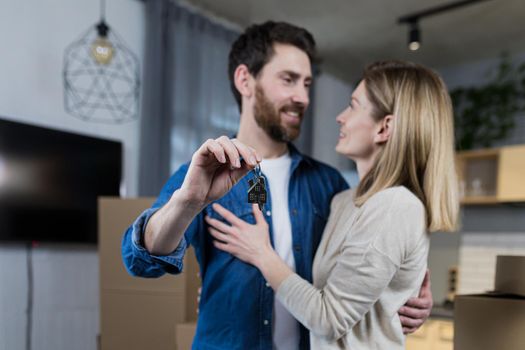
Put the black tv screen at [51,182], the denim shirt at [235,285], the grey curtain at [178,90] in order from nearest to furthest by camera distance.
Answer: the denim shirt at [235,285], the black tv screen at [51,182], the grey curtain at [178,90]

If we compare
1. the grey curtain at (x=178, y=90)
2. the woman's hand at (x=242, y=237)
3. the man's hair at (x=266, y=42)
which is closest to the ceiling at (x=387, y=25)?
the grey curtain at (x=178, y=90)

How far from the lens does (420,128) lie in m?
0.88

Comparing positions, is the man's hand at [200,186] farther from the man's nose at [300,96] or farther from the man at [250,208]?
the man's nose at [300,96]

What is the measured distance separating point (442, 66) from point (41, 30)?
9.56ft

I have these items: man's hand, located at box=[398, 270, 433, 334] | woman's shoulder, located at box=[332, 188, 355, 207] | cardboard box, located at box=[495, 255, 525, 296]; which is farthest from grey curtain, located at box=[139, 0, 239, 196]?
cardboard box, located at box=[495, 255, 525, 296]

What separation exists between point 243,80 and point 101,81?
3.97ft

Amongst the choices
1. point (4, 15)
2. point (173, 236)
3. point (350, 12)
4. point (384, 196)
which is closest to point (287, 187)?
point (384, 196)

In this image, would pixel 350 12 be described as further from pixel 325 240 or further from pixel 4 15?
pixel 325 240

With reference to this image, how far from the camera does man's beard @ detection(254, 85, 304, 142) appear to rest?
113 cm

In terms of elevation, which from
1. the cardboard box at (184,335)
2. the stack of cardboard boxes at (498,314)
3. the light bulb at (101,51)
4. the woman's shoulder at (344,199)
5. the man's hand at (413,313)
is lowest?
the cardboard box at (184,335)

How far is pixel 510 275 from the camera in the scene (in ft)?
2.62

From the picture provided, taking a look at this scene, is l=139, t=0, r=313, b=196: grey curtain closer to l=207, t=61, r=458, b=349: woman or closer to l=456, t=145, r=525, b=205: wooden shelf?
l=207, t=61, r=458, b=349: woman

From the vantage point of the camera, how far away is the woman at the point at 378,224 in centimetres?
79

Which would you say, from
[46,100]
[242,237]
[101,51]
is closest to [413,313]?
[242,237]
